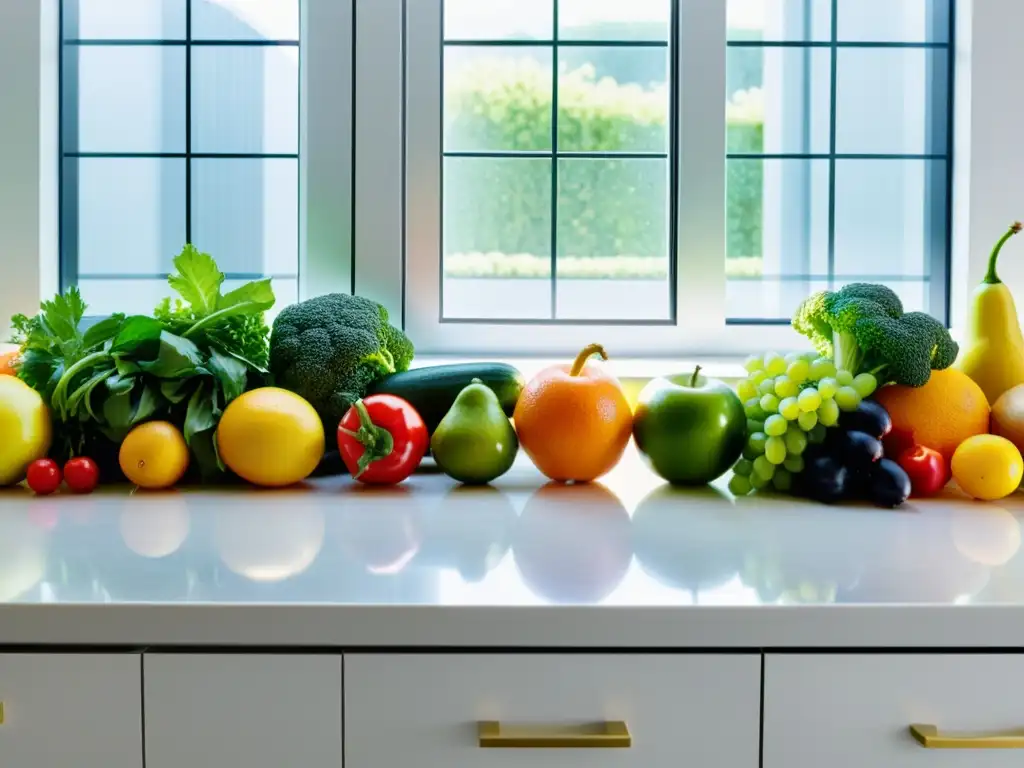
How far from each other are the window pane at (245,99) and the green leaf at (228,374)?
58 centimetres

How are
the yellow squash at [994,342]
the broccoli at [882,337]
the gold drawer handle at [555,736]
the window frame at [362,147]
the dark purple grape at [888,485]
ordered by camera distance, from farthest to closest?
the window frame at [362,147]
the yellow squash at [994,342]
the broccoli at [882,337]
the dark purple grape at [888,485]
the gold drawer handle at [555,736]

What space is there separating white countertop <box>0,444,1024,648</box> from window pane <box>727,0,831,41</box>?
0.92m

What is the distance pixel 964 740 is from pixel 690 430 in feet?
1.77

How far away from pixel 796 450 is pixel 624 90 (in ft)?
2.63

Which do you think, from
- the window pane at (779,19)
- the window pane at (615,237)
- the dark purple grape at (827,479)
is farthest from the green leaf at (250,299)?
the window pane at (779,19)

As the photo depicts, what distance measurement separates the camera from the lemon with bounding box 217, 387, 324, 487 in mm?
1212

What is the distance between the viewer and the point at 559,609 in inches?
28.7

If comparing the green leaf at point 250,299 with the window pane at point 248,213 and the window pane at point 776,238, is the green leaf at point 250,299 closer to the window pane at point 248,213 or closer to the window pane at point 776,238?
the window pane at point 248,213

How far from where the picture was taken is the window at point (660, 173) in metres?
1.71

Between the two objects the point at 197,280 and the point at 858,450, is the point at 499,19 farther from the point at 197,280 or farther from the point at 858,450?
the point at 858,450

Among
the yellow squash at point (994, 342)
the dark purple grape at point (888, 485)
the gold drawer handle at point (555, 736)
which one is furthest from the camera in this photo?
the yellow squash at point (994, 342)

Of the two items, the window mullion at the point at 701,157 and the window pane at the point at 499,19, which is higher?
the window pane at the point at 499,19

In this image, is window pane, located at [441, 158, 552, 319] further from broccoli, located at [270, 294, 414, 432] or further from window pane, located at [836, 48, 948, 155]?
window pane, located at [836, 48, 948, 155]

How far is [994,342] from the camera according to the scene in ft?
4.44
